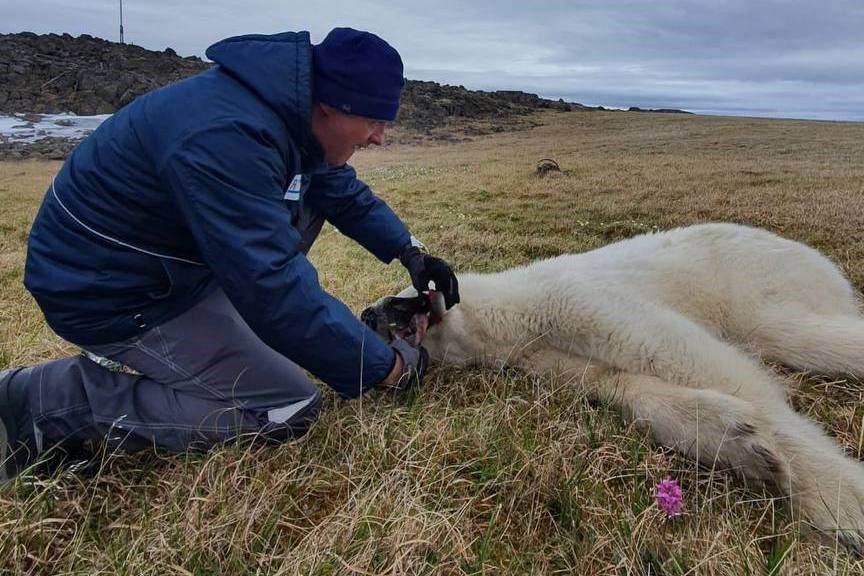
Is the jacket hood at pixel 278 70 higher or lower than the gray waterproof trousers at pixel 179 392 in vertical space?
higher

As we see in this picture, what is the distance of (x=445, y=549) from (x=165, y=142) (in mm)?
1794

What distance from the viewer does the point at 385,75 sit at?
275 cm

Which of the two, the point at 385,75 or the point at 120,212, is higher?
the point at 385,75

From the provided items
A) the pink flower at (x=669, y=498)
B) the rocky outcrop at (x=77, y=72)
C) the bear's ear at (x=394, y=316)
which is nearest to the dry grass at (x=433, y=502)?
the pink flower at (x=669, y=498)

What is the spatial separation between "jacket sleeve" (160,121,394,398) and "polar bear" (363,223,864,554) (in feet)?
3.57

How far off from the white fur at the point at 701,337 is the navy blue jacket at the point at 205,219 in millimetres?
1028

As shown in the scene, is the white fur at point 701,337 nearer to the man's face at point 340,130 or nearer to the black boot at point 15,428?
the man's face at point 340,130

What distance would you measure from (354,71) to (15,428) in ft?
7.02

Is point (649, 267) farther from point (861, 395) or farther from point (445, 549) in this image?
point (445, 549)

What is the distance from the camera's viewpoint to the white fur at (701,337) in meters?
2.68

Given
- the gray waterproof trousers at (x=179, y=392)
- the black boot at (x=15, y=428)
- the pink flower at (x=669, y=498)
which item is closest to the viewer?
the pink flower at (x=669, y=498)

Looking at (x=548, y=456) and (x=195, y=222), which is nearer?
(x=195, y=222)

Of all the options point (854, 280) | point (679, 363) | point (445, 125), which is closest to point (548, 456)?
point (679, 363)

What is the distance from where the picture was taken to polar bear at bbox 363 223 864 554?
2.68 m
